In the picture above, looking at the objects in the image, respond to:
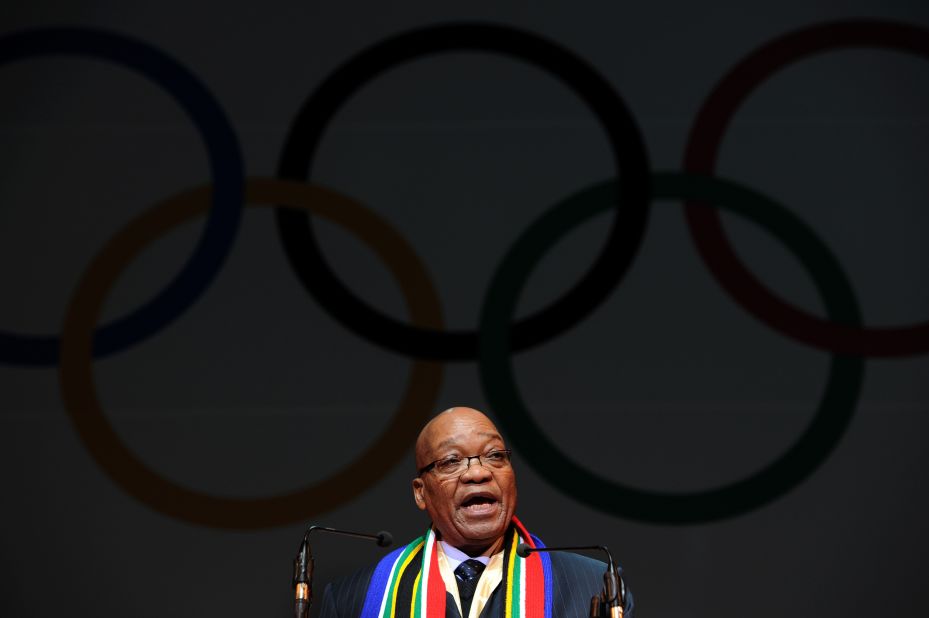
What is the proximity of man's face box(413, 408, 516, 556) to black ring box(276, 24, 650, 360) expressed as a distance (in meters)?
1.22

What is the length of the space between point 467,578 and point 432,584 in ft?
0.26

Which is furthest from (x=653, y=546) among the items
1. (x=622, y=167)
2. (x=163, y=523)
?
(x=163, y=523)

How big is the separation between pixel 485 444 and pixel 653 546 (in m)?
1.37

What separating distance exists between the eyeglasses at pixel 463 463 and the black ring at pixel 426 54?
1.27m

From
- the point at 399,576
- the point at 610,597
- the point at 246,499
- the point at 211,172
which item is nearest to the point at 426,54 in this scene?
the point at 211,172

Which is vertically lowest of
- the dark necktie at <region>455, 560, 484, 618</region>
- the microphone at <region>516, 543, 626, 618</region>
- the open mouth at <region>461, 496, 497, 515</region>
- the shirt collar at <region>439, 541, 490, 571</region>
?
the microphone at <region>516, 543, 626, 618</region>

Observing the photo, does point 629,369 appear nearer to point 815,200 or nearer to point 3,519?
point 815,200

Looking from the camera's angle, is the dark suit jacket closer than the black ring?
Yes

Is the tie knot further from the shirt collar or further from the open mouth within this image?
the open mouth

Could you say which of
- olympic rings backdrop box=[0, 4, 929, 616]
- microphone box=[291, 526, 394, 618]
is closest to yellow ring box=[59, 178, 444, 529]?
olympic rings backdrop box=[0, 4, 929, 616]

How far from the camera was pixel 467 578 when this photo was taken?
7.93 feet

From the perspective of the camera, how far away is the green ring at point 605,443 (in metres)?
3.61

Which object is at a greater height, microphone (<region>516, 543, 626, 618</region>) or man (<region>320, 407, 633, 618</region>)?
man (<region>320, 407, 633, 618</region>)

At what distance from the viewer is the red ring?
3.67 m
